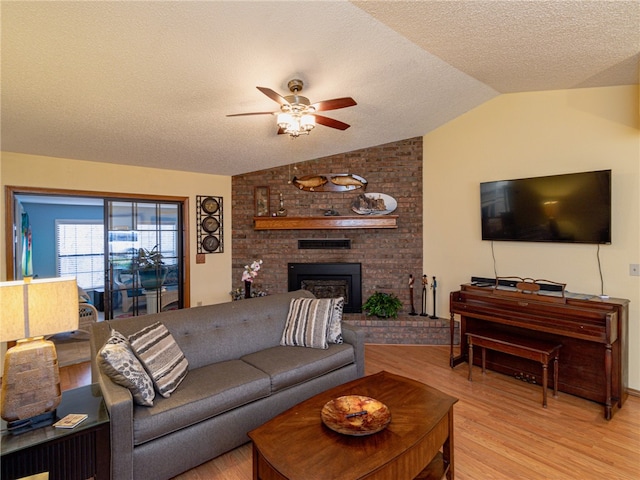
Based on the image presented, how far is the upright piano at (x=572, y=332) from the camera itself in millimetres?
2725

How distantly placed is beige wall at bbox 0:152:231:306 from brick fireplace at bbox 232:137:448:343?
0.22m

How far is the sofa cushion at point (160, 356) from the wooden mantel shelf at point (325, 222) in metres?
2.78

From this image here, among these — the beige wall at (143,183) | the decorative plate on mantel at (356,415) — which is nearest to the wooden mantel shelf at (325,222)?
the beige wall at (143,183)

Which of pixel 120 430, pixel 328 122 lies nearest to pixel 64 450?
pixel 120 430

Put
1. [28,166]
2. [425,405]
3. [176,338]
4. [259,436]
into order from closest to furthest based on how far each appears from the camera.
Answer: [259,436]
[425,405]
[176,338]
[28,166]

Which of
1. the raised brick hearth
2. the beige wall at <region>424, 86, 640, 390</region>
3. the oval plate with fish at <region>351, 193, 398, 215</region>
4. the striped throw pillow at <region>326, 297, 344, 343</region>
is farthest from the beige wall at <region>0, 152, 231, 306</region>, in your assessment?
the beige wall at <region>424, 86, 640, 390</region>

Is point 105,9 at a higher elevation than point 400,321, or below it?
higher

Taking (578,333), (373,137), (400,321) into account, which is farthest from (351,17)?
(400,321)

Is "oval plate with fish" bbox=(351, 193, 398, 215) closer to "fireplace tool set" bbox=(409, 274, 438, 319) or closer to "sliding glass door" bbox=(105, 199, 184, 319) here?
"fireplace tool set" bbox=(409, 274, 438, 319)

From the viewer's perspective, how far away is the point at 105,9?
1.82 m

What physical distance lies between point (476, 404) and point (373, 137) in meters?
3.39

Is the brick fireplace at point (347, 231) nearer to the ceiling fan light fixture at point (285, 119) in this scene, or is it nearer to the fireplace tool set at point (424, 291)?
the fireplace tool set at point (424, 291)

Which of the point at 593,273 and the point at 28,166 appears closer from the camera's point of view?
the point at 593,273

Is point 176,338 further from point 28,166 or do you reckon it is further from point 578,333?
point 578,333
